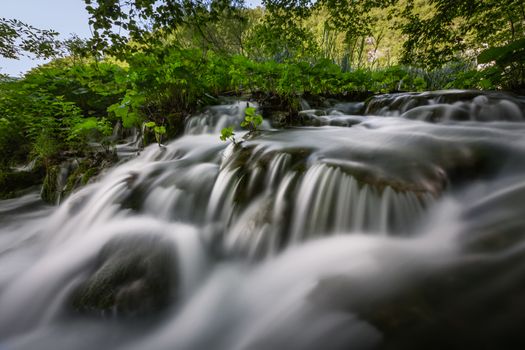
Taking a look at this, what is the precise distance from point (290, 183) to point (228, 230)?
676 millimetres

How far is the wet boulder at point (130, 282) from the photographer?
1538 mm

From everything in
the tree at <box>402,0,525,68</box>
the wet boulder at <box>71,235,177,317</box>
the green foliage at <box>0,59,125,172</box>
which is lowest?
the wet boulder at <box>71,235,177,317</box>

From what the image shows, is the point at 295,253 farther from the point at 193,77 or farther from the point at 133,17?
the point at 193,77

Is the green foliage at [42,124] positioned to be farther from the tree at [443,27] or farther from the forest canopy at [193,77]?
the tree at [443,27]

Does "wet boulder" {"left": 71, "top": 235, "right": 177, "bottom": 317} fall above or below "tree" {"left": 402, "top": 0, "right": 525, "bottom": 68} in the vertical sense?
below

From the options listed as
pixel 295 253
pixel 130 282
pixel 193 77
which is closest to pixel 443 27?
pixel 193 77

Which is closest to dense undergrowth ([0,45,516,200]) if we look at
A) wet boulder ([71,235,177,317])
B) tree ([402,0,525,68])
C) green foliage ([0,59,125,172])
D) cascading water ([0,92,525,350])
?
green foliage ([0,59,125,172])

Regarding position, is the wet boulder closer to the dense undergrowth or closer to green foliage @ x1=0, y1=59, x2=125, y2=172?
the dense undergrowth

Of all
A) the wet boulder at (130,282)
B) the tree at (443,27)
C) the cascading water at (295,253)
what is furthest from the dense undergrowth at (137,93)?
the wet boulder at (130,282)

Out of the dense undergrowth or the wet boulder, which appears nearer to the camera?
the wet boulder

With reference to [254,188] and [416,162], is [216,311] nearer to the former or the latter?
[254,188]

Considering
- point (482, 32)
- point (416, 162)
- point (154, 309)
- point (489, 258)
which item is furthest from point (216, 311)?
point (482, 32)

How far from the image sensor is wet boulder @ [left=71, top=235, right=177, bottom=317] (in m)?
1.54

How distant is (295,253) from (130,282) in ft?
3.71
